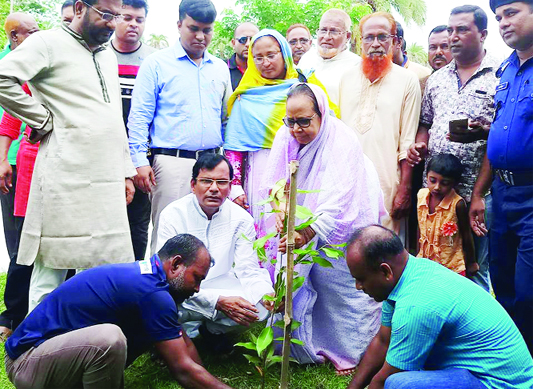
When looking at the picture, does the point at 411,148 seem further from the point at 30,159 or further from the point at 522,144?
the point at 30,159

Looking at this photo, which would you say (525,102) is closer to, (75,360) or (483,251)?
(483,251)

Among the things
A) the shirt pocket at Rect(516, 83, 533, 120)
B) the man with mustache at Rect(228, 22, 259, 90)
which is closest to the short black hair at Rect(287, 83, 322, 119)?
the shirt pocket at Rect(516, 83, 533, 120)

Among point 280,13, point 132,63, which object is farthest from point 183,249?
point 280,13

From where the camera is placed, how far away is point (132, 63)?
4746 millimetres

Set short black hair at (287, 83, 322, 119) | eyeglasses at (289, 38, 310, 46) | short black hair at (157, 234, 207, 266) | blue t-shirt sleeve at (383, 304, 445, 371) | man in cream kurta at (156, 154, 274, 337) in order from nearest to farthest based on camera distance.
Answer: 1. blue t-shirt sleeve at (383, 304, 445, 371)
2. short black hair at (157, 234, 207, 266)
3. short black hair at (287, 83, 322, 119)
4. man in cream kurta at (156, 154, 274, 337)
5. eyeglasses at (289, 38, 310, 46)

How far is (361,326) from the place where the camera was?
3.89m

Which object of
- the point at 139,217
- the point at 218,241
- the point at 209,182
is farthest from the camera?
the point at 139,217

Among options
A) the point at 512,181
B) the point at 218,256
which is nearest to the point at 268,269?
the point at 218,256

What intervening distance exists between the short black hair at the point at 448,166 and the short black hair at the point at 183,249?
6.44ft

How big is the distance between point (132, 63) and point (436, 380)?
3436mm

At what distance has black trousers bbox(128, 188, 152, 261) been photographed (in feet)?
15.0

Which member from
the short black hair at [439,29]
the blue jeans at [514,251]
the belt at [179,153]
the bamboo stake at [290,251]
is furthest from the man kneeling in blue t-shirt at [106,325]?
the short black hair at [439,29]

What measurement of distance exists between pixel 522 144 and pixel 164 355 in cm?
237

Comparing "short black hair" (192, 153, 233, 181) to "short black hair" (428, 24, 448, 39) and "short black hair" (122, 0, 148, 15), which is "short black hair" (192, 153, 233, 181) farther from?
"short black hair" (428, 24, 448, 39)
